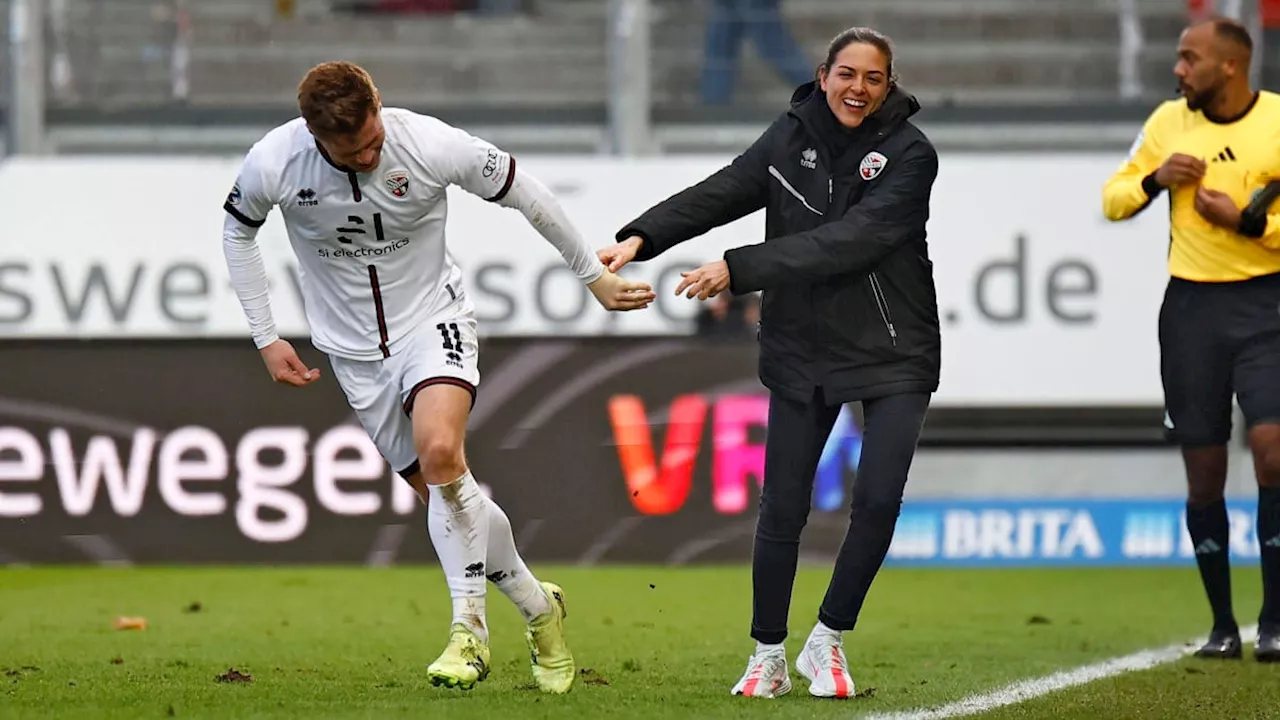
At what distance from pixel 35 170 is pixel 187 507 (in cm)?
249

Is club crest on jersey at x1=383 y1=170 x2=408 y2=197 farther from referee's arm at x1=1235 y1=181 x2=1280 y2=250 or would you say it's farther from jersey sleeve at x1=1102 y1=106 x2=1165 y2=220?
referee's arm at x1=1235 y1=181 x2=1280 y2=250

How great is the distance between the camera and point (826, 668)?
625 cm

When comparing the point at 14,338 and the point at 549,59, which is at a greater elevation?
the point at 549,59

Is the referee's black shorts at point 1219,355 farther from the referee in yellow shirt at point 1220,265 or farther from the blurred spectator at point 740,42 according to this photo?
the blurred spectator at point 740,42

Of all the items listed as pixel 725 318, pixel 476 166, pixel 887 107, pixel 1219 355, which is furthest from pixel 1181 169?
pixel 725 318

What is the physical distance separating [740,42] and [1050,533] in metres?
4.03

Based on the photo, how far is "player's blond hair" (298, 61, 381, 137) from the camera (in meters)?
5.79

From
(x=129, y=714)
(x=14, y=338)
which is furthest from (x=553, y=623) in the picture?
(x=14, y=338)

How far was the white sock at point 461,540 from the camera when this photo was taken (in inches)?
245

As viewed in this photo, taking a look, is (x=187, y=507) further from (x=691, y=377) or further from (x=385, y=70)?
(x=385, y=70)

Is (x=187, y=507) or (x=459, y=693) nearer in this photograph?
(x=459, y=693)

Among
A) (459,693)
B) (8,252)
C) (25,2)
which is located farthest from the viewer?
(25,2)

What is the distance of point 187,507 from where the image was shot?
11.4m

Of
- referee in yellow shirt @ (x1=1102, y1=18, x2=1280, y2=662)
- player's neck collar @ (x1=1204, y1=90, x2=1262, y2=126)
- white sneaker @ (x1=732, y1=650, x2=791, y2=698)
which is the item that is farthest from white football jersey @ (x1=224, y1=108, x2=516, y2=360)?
player's neck collar @ (x1=1204, y1=90, x2=1262, y2=126)
